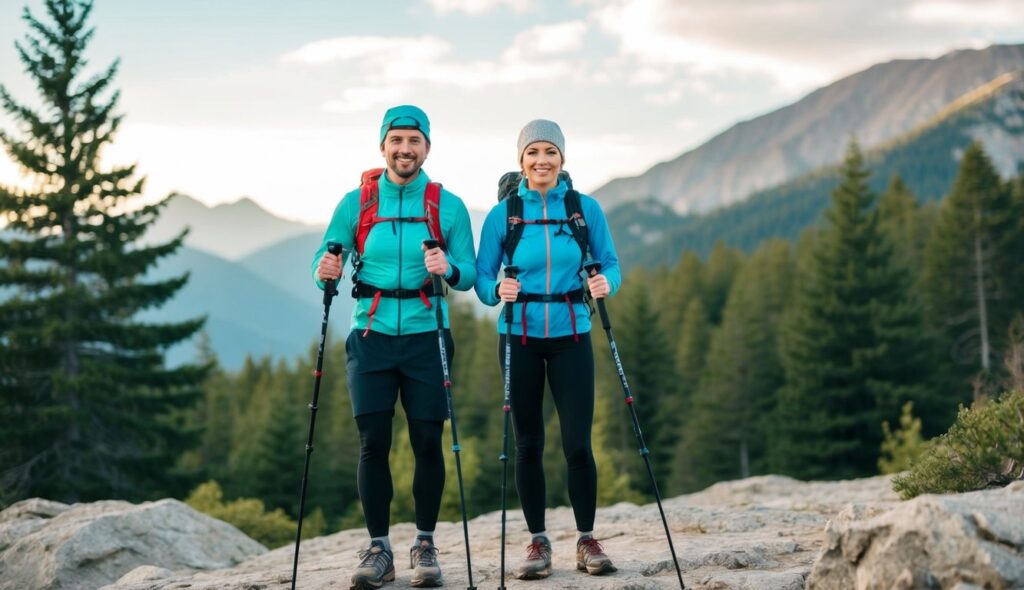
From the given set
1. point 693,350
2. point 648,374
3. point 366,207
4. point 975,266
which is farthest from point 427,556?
point 693,350

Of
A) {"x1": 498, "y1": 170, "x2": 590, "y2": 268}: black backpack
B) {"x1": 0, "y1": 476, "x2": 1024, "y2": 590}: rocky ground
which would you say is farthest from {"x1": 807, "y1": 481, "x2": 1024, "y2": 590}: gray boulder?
{"x1": 498, "y1": 170, "x2": 590, "y2": 268}: black backpack

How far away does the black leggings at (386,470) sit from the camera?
5.61m

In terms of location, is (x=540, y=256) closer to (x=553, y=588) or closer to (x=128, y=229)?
(x=553, y=588)

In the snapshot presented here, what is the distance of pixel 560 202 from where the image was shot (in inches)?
236

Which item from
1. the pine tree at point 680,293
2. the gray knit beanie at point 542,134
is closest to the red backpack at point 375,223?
the gray knit beanie at point 542,134

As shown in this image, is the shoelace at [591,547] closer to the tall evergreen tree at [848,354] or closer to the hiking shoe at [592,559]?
the hiking shoe at [592,559]

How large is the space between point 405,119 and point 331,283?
4.00ft

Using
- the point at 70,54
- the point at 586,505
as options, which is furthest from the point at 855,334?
the point at 586,505

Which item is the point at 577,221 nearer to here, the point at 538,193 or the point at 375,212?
the point at 538,193

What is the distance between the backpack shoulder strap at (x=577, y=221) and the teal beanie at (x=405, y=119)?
1093 millimetres

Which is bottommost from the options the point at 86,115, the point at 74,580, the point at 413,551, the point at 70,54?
the point at 74,580

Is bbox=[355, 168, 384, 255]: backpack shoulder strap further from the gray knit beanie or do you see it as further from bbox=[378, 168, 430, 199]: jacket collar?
the gray knit beanie

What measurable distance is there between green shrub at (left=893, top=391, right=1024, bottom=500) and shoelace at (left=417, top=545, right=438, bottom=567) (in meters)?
3.44

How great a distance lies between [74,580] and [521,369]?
5.30 meters
